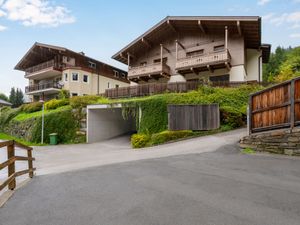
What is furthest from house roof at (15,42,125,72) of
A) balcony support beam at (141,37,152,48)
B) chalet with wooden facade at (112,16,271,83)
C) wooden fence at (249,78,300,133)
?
wooden fence at (249,78,300,133)

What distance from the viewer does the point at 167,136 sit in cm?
1248

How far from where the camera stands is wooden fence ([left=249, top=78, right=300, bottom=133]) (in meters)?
7.21

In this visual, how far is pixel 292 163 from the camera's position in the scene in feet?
20.7

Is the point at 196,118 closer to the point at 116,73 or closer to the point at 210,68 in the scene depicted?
the point at 210,68

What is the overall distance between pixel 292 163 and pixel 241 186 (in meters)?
2.94

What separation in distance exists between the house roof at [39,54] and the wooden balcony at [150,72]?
11621 millimetres

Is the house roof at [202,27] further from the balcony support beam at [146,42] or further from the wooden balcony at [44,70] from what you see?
the wooden balcony at [44,70]

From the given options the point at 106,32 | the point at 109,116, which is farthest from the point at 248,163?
the point at 106,32

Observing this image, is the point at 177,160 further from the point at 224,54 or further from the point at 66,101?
the point at 66,101

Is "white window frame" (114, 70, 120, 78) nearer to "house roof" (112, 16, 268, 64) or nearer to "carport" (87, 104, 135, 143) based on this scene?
"house roof" (112, 16, 268, 64)

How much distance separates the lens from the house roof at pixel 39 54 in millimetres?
28909

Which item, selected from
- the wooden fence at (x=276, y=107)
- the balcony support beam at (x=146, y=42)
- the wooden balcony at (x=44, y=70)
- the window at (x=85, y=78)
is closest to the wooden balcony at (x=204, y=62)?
the balcony support beam at (x=146, y=42)

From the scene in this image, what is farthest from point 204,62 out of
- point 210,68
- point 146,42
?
point 146,42

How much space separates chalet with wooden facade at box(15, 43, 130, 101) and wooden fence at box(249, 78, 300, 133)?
25.4 meters
